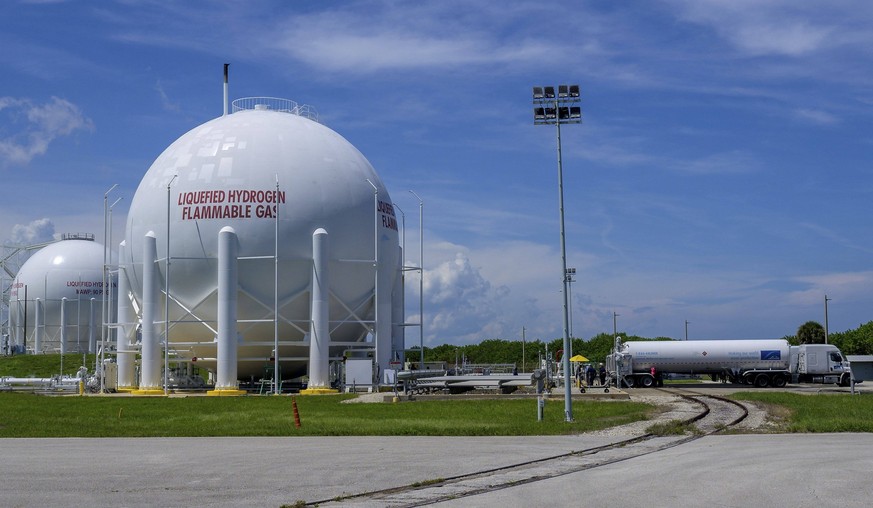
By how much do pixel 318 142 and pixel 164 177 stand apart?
8605 mm

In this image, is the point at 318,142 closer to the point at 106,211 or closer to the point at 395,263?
the point at 395,263

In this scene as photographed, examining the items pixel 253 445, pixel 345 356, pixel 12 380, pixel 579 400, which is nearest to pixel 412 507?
pixel 253 445

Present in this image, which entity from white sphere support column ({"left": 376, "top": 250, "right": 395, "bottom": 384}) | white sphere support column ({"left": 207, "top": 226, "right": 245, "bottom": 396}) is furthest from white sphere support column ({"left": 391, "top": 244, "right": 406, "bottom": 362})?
white sphere support column ({"left": 207, "top": 226, "right": 245, "bottom": 396})

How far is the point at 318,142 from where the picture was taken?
52.7m

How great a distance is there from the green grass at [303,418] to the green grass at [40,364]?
38.9m

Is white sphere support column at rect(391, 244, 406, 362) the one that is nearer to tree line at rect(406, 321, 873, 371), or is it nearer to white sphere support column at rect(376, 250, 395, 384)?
white sphere support column at rect(376, 250, 395, 384)

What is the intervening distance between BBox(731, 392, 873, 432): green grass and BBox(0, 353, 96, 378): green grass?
58860 millimetres

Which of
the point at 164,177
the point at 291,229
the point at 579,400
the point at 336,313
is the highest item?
the point at 164,177

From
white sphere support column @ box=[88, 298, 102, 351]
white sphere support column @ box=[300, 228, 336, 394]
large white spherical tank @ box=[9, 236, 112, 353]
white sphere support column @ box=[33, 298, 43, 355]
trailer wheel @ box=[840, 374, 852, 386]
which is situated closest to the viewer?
white sphere support column @ box=[300, 228, 336, 394]

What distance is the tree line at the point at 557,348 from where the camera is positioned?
89812mm

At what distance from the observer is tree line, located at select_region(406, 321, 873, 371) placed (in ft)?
295

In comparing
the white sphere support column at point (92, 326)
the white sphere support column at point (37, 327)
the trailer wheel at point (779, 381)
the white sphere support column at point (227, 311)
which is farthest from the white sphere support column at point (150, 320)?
the white sphere support column at point (37, 327)

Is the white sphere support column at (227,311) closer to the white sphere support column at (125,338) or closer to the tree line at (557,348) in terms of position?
the white sphere support column at (125,338)

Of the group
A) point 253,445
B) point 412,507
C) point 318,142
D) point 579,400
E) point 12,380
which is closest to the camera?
point 412,507
